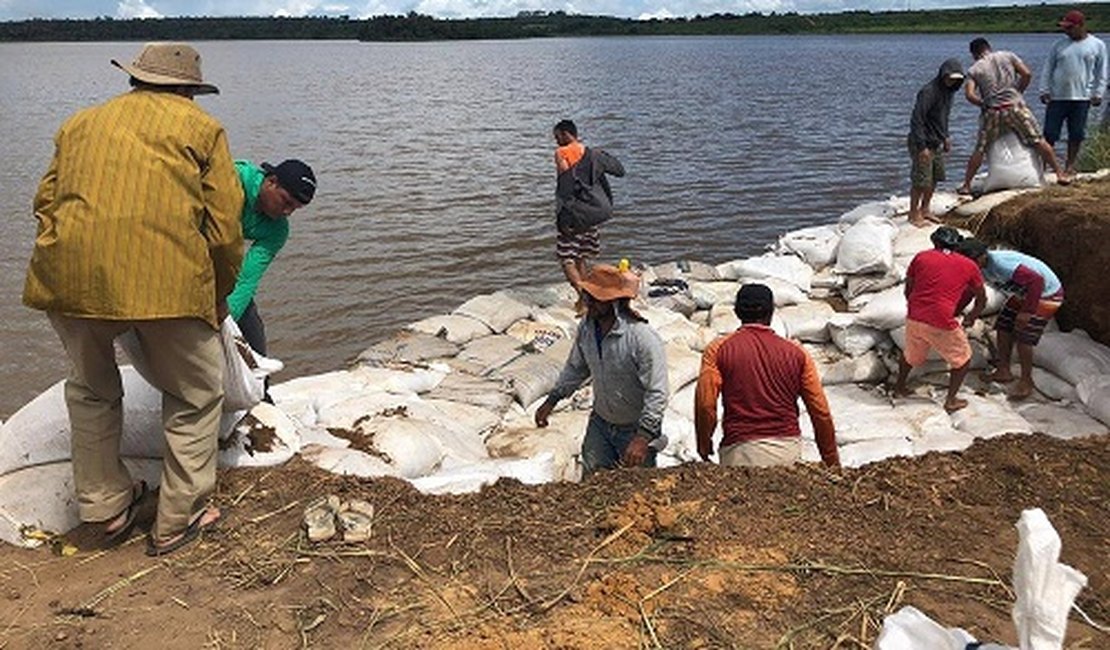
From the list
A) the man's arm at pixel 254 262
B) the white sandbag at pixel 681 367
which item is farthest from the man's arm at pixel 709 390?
the man's arm at pixel 254 262

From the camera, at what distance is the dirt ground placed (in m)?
2.43

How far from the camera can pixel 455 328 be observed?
21.2ft

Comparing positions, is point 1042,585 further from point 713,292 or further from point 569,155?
point 713,292

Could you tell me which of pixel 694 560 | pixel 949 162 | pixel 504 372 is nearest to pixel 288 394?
pixel 504 372

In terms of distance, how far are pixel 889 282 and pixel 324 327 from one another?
186 inches

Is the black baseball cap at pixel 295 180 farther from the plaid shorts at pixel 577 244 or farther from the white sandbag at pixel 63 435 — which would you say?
the plaid shorts at pixel 577 244

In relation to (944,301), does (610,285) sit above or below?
above

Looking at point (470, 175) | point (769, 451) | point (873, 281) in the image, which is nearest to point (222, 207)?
point (769, 451)

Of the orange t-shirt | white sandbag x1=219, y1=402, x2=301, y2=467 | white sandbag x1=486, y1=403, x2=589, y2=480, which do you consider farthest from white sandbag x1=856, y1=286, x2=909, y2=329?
white sandbag x1=219, y1=402, x2=301, y2=467

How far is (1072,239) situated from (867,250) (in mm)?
1430

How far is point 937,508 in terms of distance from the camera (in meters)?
2.98

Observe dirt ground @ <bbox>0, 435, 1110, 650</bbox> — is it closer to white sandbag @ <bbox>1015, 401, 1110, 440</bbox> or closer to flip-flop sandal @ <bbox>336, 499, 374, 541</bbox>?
flip-flop sandal @ <bbox>336, 499, 374, 541</bbox>

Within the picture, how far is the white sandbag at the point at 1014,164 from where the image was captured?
299 inches

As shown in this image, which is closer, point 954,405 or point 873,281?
point 954,405
